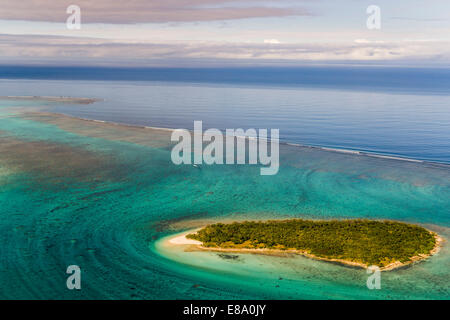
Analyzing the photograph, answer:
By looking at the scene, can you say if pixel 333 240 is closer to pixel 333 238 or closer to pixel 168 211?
pixel 333 238

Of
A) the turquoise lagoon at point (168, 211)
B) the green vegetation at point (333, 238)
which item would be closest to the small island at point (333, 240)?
the green vegetation at point (333, 238)

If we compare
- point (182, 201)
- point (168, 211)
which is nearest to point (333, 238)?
point (168, 211)

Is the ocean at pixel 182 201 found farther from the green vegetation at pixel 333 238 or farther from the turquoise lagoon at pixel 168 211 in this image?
the green vegetation at pixel 333 238

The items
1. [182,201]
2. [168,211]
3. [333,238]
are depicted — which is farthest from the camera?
[182,201]

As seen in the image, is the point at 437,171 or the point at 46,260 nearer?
the point at 46,260
